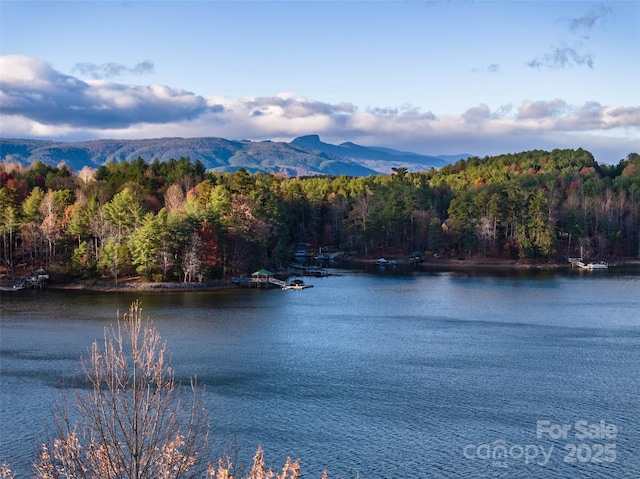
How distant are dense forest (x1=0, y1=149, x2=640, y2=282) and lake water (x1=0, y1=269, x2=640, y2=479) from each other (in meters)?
6.77

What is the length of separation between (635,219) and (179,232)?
2585 inches

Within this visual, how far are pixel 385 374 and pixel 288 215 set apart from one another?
6637cm

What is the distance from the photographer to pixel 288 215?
9556 centimetres

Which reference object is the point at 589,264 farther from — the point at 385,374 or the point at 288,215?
the point at 385,374

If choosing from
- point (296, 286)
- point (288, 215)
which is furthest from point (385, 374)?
point (288, 215)

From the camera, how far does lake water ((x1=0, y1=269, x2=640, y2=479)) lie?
21359 millimetres

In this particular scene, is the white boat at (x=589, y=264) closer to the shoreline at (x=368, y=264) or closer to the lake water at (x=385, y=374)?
the shoreline at (x=368, y=264)

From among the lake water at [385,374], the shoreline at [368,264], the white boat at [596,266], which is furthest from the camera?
the white boat at [596,266]

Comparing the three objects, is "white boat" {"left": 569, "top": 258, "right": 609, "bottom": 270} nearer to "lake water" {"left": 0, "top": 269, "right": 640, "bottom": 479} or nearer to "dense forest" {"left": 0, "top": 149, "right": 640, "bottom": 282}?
"dense forest" {"left": 0, "top": 149, "right": 640, "bottom": 282}

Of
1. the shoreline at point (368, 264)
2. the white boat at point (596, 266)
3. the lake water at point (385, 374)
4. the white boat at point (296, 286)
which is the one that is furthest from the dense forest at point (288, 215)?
the lake water at point (385, 374)

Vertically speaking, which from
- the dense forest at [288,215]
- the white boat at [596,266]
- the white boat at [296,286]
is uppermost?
the dense forest at [288,215]

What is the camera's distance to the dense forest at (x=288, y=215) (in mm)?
60750

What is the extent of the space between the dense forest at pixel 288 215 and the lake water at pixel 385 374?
6772 millimetres

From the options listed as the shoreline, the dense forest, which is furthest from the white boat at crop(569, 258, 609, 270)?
the dense forest
